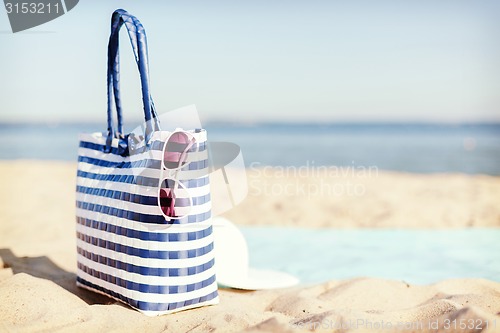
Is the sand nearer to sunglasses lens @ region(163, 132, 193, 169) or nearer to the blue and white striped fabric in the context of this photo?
the blue and white striped fabric

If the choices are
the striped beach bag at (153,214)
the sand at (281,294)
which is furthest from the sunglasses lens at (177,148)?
the sand at (281,294)

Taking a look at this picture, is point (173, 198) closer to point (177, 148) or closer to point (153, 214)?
point (153, 214)

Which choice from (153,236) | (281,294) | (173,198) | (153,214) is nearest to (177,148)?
(173,198)

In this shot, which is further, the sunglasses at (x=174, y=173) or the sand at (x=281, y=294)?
the sunglasses at (x=174, y=173)

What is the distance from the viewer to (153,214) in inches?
119

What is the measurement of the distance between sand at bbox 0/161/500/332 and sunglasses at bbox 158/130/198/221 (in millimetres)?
588

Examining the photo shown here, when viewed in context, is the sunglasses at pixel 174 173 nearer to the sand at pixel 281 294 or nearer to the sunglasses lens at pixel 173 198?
the sunglasses lens at pixel 173 198

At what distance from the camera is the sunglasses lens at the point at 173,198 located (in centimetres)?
300

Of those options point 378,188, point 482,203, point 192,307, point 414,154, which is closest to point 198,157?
point 192,307

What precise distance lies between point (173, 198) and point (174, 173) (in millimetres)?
131

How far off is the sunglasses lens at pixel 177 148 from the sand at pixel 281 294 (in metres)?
0.84

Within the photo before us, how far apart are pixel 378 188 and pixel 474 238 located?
10.2 feet

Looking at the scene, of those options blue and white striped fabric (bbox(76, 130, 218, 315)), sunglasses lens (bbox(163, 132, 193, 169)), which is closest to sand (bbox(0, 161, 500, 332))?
blue and white striped fabric (bbox(76, 130, 218, 315))

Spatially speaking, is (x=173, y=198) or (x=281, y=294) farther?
(x=281, y=294)
